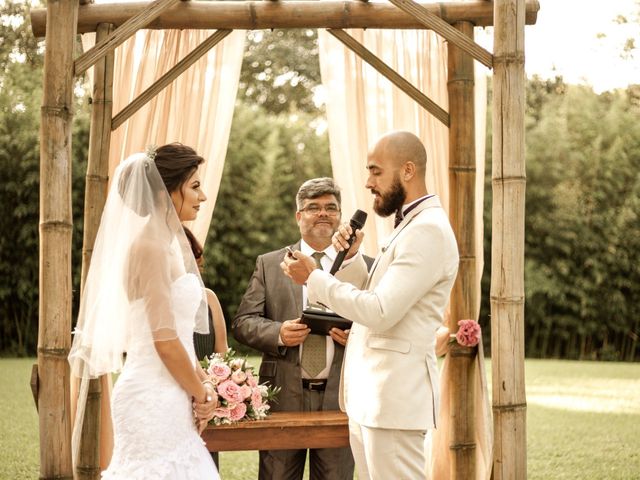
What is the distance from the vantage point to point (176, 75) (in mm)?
4293

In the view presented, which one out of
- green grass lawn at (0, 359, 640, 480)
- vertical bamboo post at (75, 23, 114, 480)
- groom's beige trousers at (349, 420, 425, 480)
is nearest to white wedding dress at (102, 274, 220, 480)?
groom's beige trousers at (349, 420, 425, 480)

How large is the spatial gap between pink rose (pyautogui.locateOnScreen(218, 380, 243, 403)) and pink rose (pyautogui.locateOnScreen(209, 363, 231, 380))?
0.03 metres

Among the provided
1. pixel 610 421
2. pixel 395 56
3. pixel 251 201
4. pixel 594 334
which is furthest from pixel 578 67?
pixel 395 56

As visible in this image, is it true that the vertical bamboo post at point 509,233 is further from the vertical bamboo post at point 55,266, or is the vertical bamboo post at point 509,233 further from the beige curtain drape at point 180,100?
the vertical bamboo post at point 55,266

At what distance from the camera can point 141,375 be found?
278 centimetres

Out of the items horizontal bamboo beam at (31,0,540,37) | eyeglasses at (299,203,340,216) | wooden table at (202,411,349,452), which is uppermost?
horizontal bamboo beam at (31,0,540,37)

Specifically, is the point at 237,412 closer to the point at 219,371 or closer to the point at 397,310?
the point at 219,371

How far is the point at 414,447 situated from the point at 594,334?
1067 cm

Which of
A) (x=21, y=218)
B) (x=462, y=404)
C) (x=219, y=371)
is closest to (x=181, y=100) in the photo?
(x=219, y=371)

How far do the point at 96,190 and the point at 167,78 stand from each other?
0.62 m

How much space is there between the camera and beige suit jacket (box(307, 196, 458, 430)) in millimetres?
2953

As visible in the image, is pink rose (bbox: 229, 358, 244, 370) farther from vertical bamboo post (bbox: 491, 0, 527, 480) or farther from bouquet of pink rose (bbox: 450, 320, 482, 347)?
bouquet of pink rose (bbox: 450, 320, 482, 347)

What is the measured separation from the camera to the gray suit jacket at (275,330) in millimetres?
3895

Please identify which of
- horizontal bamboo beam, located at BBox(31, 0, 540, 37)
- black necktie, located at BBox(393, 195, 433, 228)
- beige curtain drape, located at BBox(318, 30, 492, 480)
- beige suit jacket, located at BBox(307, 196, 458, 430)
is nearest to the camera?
beige suit jacket, located at BBox(307, 196, 458, 430)
